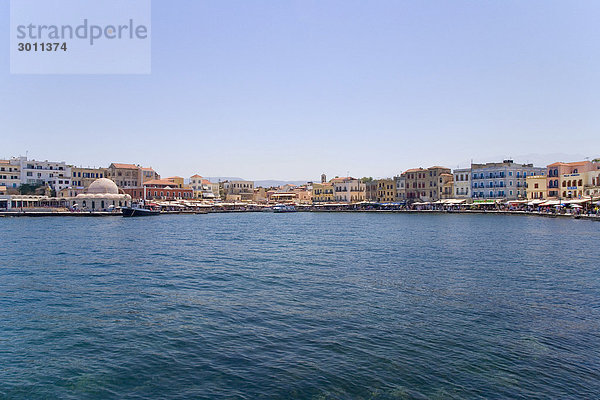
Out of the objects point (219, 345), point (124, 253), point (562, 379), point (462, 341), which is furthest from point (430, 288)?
point (124, 253)

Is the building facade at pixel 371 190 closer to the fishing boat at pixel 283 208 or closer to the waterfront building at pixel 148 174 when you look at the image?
the fishing boat at pixel 283 208

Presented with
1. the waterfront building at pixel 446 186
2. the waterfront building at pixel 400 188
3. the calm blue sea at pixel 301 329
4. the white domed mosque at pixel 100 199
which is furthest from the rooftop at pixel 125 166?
the calm blue sea at pixel 301 329

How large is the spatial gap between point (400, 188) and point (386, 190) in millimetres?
4937

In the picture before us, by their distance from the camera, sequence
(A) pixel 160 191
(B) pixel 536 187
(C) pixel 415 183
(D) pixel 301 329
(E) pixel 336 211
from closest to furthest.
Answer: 1. (D) pixel 301 329
2. (B) pixel 536 187
3. (C) pixel 415 183
4. (A) pixel 160 191
5. (E) pixel 336 211

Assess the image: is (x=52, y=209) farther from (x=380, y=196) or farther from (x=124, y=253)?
(x=380, y=196)

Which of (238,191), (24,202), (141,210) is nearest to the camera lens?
(141,210)

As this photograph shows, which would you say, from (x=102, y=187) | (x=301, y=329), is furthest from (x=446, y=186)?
(x=301, y=329)

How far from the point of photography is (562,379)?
1026 centimetres

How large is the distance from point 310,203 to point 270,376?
122475 mm

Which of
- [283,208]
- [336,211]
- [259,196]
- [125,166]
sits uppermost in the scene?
[125,166]

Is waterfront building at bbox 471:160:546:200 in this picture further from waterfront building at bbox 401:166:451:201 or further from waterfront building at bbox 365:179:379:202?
waterfront building at bbox 365:179:379:202

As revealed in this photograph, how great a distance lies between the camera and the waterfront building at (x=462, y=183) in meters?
91.9

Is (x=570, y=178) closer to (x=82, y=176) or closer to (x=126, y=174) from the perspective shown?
(x=126, y=174)

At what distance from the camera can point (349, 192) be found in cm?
11844
